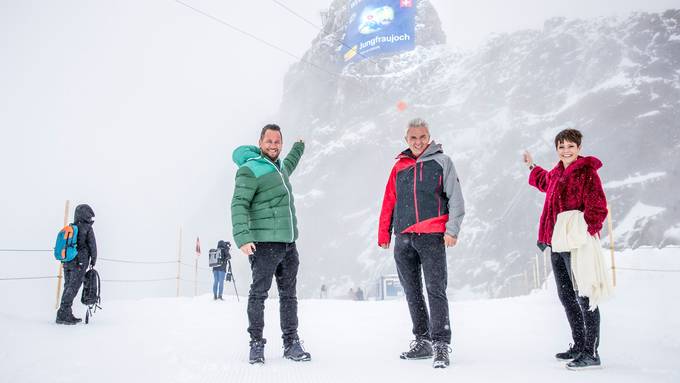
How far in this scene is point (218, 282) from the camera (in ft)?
34.3

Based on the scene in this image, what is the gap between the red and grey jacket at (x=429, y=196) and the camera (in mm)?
2977

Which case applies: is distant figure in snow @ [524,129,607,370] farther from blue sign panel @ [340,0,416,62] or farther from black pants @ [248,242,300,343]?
blue sign panel @ [340,0,416,62]

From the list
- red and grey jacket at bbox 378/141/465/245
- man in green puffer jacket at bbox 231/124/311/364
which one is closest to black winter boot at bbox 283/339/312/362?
man in green puffer jacket at bbox 231/124/311/364

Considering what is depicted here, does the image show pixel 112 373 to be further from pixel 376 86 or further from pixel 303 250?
pixel 376 86

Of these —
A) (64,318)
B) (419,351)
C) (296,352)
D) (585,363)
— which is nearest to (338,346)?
(296,352)

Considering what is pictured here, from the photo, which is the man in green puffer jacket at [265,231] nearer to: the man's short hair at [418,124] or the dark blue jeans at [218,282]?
the man's short hair at [418,124]

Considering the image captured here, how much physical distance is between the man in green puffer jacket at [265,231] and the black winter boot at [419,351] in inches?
26.3

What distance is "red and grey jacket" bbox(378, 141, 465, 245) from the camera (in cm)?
298

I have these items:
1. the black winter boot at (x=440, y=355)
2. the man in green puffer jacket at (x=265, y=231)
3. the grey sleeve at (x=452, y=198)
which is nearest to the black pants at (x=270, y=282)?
the man in green puffer jacket at (x=265, y=231)

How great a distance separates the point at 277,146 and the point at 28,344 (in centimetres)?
249

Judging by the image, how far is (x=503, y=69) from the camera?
311ft

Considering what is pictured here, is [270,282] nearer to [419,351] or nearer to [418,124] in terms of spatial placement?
[419,351]

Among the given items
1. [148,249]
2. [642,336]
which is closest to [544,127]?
[642,336]

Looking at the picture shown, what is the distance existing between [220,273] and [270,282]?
821 centimetres
